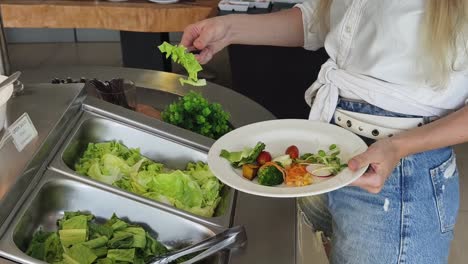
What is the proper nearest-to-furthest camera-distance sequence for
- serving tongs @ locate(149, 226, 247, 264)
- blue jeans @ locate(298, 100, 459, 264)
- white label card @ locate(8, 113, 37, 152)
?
serving tongs @ locate(149, 226, 247, 264), white label card @ locate(8, 113, 37, 152), blue jeans @ locate(298, 100, 459, 264)

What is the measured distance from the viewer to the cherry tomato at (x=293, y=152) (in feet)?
3.57

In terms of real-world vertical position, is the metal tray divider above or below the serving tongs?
above

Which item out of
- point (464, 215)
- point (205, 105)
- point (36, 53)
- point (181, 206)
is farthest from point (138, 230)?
point (36, 53)

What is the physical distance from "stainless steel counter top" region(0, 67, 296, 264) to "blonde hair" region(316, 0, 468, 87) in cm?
36

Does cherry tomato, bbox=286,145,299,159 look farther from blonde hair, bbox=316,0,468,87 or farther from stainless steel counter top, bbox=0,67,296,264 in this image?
blonde hair, bbox=316,0,468,87

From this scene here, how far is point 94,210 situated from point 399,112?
60 centimetres

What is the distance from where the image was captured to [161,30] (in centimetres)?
269

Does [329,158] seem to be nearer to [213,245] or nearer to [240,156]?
[240,156]

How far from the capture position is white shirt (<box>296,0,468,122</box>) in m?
1.12

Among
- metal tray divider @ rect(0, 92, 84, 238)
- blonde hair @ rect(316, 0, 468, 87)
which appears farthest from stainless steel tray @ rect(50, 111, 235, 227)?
blonde hair @ rect(316, 0, 468, 87)

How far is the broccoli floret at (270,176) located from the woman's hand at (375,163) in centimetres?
12

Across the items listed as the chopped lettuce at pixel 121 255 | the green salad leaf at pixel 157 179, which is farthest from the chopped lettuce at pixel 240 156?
the chopped lettuce at pixel 121 255

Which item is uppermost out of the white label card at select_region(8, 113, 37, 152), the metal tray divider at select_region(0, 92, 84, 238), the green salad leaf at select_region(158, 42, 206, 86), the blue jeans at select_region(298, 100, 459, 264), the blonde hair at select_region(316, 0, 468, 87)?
the blonde hair at select_region(316, 0, 468, 87)

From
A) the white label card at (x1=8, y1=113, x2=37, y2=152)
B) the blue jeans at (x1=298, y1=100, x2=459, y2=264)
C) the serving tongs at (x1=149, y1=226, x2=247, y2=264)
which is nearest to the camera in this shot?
the serving tongs at (x1=149, y1=226, x2=247, y2=264)
